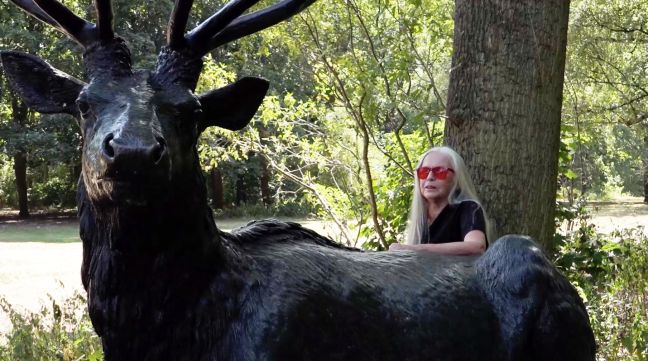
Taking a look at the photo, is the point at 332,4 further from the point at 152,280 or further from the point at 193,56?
the point at 152,280

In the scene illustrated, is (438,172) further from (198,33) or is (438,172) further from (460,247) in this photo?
(198,33)

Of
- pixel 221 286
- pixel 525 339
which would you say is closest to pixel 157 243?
pixel 221 286

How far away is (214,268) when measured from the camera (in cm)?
221

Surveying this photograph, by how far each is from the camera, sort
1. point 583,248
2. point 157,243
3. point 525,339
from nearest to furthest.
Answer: point 157,243
point 525,339
point 583,248

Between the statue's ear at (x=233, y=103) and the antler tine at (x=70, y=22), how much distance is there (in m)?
0.41

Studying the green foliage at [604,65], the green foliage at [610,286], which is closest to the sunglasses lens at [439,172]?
the green foliage at [610,286]

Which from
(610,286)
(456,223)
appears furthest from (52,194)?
(456,223)

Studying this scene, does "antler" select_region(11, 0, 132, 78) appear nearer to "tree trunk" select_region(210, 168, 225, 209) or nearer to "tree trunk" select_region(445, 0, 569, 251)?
"tree trunk" select_region(445, 0, 569, 251)

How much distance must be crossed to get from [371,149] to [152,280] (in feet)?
20.5

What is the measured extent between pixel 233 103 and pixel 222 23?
10.6 inches

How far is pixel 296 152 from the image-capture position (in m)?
8.56

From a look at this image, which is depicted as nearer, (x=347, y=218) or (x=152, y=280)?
(x=152, y=280)

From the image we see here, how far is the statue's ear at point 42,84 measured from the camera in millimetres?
2293

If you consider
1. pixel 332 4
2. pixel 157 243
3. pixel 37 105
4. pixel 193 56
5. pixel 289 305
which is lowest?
pixel 289 305
